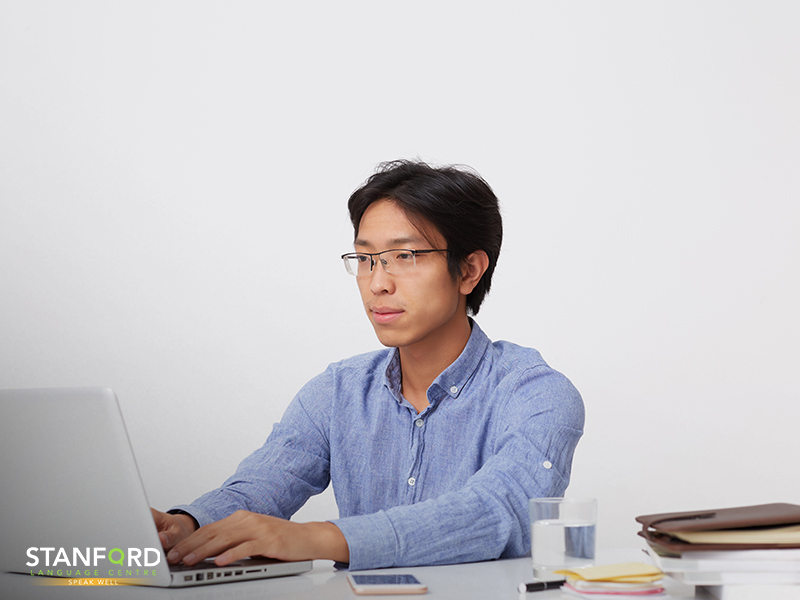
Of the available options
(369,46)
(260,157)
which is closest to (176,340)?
(260,157)

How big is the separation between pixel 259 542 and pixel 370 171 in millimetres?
2423

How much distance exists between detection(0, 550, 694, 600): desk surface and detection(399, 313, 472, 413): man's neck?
24.4 inches

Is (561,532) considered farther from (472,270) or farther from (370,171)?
(370,171)

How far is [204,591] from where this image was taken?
0.97 m

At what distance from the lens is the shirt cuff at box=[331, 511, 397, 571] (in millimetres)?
1104

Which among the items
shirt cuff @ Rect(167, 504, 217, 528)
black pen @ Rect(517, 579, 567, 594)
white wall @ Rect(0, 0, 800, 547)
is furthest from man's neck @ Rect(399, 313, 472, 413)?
white wall @ Rect(0, 0, 800, 547)

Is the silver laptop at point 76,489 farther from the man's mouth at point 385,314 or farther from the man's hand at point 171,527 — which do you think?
the man's mouth at point 385,314

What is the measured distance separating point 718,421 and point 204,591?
2756mm

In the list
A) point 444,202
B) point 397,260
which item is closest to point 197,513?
point 397,260

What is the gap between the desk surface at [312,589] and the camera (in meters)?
0.92

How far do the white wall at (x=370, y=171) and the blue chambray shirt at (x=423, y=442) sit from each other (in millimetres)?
1499

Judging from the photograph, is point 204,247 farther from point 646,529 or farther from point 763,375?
point 646,529

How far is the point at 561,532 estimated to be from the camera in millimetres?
1000

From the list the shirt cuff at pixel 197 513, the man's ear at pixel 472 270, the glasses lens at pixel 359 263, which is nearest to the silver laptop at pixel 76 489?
the shirt cuff at pixel 197 513
